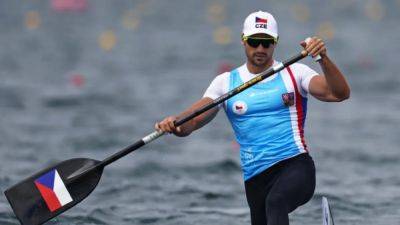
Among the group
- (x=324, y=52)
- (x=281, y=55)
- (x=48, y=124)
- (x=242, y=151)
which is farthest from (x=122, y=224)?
(x=281, y=55)

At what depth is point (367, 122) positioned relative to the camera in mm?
25750

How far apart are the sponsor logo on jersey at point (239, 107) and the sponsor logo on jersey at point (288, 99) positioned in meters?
0.36

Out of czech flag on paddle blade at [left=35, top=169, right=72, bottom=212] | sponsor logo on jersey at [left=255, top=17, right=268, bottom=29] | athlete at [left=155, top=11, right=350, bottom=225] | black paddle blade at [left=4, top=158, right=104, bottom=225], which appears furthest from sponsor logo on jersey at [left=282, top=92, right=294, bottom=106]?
czech flag on paddle blade at [left=35, top=169, right=72, bottom=212]

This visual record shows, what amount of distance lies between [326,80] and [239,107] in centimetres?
89

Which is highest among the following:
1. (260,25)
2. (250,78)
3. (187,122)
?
(260,25)

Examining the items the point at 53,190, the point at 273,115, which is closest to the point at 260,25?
the point at 273,115

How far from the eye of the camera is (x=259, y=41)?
11.1 metres

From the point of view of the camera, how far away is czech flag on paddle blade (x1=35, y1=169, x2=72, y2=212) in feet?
40.3

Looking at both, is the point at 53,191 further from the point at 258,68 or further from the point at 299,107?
the point at 299,107

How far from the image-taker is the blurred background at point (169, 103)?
16.6 meters

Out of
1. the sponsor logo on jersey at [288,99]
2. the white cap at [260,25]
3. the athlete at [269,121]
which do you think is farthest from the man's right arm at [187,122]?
the white cap at [260,25]

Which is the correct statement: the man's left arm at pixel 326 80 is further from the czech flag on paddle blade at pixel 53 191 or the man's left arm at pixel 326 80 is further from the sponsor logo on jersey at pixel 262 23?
the czech flag on paddle blade at pixel 53 191

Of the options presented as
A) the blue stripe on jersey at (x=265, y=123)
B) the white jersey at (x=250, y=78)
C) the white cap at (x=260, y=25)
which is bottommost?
the blue stripe on jersey at (x=265, y=123)

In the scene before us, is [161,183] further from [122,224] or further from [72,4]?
[72,4]
